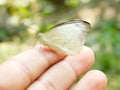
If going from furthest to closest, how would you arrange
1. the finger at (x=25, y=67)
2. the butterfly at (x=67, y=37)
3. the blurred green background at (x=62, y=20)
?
the blurred green background at (x=62, y=20), the butterfly at (x=67, y=37), the finger at (x=25, y=67)

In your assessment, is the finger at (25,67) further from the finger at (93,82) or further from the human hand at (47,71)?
the finger at (93,82)

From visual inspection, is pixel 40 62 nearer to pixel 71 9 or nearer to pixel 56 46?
pixel 56 46

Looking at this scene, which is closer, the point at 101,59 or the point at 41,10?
the point at 101,59

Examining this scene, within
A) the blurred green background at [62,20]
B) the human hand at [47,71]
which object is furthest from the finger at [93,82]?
the blurred green background at [62,20]

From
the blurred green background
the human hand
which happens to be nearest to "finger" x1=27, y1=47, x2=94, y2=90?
the human hand

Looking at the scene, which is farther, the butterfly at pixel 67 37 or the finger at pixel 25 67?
the butterfly at pixel 67 37

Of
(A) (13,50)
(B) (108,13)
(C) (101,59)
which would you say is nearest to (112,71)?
(C) (101,59)

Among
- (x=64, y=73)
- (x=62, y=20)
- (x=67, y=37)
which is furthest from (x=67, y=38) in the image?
(x=62, y=20)

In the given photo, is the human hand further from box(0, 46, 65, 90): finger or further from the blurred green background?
the blurred green background
